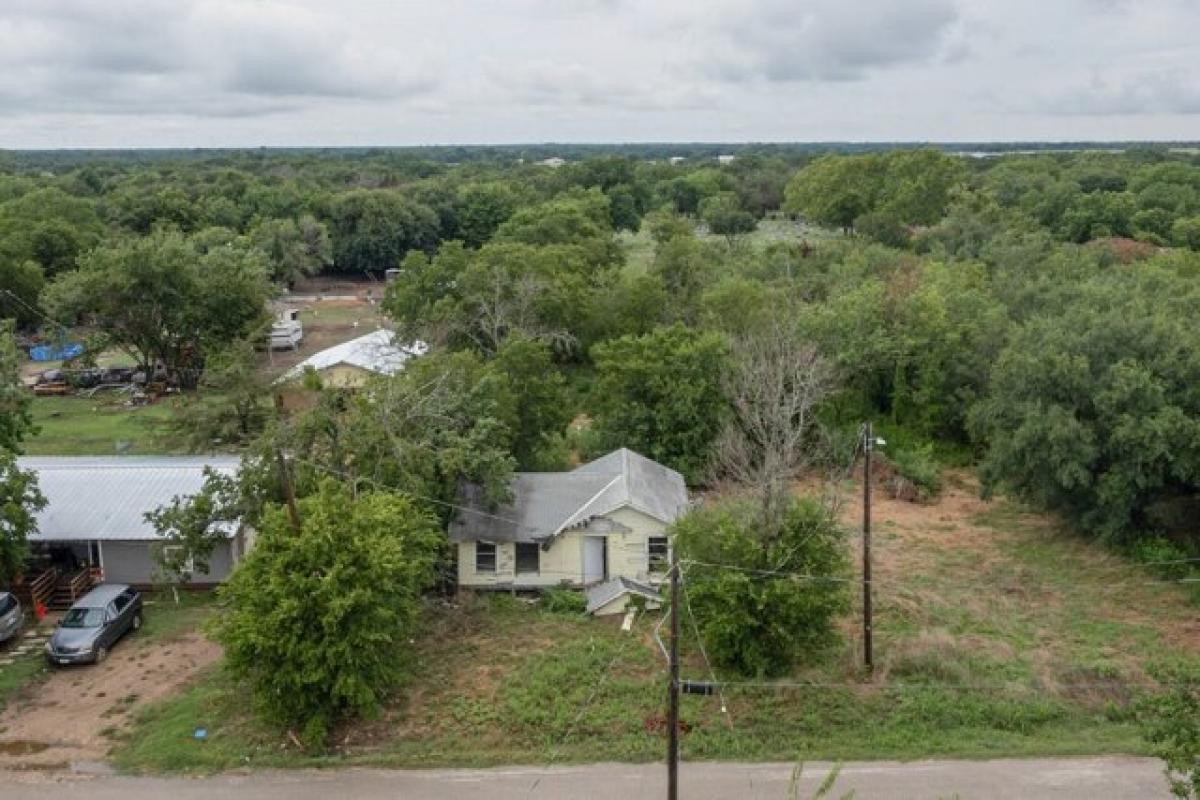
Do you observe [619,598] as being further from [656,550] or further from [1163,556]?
[1163,556]

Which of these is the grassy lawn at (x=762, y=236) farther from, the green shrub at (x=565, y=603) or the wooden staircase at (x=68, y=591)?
the wooden staircase at (x=68, y=591)

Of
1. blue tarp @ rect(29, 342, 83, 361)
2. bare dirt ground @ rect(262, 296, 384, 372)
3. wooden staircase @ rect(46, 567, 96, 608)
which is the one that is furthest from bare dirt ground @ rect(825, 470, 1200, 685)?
blue tarp @ rect(29, 342, 83, 361)

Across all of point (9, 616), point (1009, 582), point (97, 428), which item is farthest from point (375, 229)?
point (1009, 582)

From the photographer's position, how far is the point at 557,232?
54.3 m

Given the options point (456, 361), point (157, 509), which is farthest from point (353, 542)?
point (456, 361)

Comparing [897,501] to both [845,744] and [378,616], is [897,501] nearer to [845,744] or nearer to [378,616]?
[845,744]

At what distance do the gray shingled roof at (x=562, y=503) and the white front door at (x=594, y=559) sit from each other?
1.99ft

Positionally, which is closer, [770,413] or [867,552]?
[867,552]

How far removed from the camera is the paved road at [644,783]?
46.0 ft

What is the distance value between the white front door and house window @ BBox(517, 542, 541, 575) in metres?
1.05

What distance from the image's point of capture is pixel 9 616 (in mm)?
19328

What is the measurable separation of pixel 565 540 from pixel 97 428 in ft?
75.7

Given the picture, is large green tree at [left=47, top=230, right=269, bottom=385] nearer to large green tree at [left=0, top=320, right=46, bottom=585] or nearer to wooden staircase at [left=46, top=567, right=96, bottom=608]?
large green tree at [left=0, top=320, right=46, bottom=585]

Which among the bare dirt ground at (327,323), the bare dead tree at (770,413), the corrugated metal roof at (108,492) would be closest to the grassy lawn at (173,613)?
the corrugated metal roof at (108,492)
